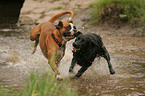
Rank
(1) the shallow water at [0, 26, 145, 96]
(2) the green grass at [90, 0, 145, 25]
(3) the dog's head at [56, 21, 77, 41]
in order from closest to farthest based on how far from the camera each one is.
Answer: (1) the shallow water at [0, 26, 145, 96]
(3) the dog's head at [56, 21, 77, 41]
(2) the green grass at [90, 0, 145, 25]

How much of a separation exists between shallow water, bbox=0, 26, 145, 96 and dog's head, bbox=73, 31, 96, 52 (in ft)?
2.12

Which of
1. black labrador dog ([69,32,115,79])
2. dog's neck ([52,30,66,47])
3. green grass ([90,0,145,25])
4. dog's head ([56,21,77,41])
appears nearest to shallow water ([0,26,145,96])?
black labrador dog ([69,32,115,79])

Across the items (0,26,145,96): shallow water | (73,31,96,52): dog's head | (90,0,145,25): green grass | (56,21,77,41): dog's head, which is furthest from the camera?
(90,0,145,25): green grass

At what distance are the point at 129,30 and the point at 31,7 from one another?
17.1ft

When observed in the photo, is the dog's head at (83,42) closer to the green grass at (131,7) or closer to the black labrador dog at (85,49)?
the black labrador dog at (85,49)

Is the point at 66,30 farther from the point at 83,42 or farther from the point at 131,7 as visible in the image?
the point at 131,7

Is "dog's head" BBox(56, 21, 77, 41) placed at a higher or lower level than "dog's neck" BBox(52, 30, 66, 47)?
higher

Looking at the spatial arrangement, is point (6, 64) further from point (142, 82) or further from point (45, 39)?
point (142, 82)

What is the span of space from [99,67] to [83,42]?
1223 millimetres

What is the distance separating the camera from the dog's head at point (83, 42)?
4270 mm

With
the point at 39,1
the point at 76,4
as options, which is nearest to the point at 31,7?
the point at 39,1

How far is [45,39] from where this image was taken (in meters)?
4.93

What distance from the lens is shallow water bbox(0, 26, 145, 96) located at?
4023 millimetres

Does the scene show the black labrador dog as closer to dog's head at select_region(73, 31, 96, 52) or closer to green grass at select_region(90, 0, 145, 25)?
dog's head at select_region(73, 31, 96, 52)
